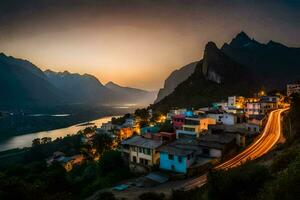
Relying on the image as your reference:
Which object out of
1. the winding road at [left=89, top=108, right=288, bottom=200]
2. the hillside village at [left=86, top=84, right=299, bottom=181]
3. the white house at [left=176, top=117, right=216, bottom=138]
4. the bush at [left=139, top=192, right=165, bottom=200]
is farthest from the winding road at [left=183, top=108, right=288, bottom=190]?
the white house at [left=176, top=117, right=216, bottom=138]

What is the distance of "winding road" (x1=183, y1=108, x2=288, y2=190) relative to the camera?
26.7m

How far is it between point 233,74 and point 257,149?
339ft

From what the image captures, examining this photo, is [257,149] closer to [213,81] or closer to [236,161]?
[236,161]

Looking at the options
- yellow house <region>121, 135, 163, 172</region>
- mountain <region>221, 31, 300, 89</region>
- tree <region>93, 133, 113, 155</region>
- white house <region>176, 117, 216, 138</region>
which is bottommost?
tree <region>93, 133, 113, 155</region>

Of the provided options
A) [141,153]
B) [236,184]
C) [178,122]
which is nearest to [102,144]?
[178,122]

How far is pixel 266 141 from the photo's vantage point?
35.8m

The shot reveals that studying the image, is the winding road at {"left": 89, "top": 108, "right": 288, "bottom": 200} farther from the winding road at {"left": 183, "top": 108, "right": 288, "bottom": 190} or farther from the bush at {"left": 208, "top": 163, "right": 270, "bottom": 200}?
the bush at {"left": 208, "top": 163, "right": 270, "bottom": 200}

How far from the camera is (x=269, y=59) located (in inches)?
7067

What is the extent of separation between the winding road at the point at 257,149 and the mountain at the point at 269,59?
11753 cm

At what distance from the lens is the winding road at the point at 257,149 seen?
87.8 feet

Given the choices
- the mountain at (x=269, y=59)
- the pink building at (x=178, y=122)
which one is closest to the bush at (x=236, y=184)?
the pink building at (x=178, y=122)

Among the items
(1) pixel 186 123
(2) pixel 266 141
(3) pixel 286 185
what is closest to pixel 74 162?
(1) pixel 186 123

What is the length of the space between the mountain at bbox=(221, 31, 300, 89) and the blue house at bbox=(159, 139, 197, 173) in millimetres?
132131

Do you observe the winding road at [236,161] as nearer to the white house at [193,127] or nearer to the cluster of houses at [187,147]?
the cluster of houses at [187,147]
